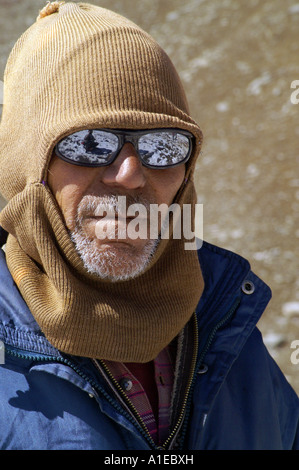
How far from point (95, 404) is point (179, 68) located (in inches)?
274

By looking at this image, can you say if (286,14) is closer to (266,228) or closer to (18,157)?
(266,228)

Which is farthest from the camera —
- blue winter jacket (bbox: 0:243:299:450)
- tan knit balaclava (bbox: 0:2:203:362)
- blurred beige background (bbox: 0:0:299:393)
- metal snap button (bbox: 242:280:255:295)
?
blurred beige background (bbox: 0:0:299:393)

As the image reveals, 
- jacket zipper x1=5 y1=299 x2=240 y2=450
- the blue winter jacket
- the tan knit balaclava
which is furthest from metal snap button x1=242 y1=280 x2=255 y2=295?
jacket zipper x1=5 y1=299 x2=240 y2=450

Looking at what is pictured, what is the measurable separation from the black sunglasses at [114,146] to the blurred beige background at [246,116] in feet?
10.7

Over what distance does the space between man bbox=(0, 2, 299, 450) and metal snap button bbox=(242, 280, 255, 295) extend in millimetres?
73

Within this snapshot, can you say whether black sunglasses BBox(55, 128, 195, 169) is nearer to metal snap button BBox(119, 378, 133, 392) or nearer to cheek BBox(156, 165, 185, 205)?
cheek BBox(156, 165, 185, 205)

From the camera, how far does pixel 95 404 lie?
184 cm

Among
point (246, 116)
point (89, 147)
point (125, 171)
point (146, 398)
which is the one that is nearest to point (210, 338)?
point (146, 398)

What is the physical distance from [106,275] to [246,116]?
560 cm

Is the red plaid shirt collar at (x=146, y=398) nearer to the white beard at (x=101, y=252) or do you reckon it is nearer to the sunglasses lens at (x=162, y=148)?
the white beard at (x=101, y=252)

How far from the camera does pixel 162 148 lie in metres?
2.01

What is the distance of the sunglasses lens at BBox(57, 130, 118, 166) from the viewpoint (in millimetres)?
1890

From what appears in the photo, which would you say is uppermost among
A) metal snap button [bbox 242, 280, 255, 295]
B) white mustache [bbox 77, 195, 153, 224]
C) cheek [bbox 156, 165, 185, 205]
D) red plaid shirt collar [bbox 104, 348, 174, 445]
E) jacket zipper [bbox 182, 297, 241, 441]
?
cheek [bbox 156, 165, 185, 205]

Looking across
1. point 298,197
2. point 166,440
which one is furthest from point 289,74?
point 166,440
